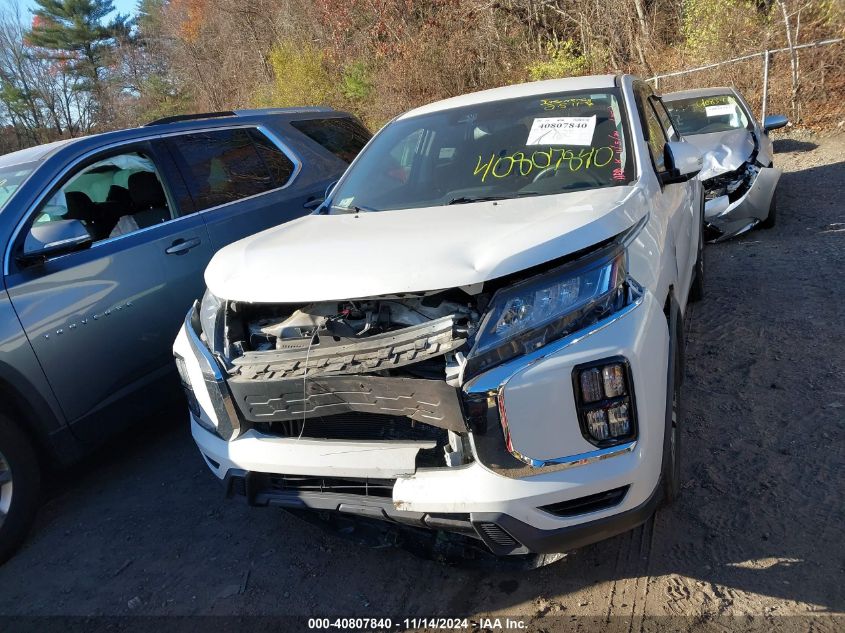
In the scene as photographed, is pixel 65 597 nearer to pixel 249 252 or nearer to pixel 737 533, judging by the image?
pixel 249 252

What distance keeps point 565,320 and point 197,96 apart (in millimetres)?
37548

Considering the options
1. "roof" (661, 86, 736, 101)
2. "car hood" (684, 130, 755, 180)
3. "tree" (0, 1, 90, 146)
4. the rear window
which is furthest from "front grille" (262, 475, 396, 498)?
"tree" (0, 1, 90, 146)

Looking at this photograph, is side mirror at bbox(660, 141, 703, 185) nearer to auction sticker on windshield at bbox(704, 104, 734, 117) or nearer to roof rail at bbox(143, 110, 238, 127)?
roof rail at bbox(143, 110, 238, 127)

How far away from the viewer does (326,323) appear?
2.34m

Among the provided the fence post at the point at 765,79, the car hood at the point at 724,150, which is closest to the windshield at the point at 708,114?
the car hood at the point at 724,150

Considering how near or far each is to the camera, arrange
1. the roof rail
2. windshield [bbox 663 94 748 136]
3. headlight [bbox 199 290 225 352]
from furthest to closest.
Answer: windshield [bbox 663 94 748 136], the roof rail, headlight [bbox 199 290 225 352]

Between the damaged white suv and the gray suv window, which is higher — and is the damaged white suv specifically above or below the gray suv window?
below

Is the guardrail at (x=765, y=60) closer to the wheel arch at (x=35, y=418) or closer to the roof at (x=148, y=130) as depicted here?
the roof at (x=148, y=130)

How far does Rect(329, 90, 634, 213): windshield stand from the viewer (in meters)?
3.14

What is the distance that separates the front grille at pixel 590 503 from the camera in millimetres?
2074

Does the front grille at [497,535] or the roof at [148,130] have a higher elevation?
the roof at [148,130]

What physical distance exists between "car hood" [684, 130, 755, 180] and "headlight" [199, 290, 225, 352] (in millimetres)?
5299

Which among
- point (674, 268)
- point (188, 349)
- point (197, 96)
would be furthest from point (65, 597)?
point (197, 96)

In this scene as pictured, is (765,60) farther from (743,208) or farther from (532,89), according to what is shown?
(532,89)
